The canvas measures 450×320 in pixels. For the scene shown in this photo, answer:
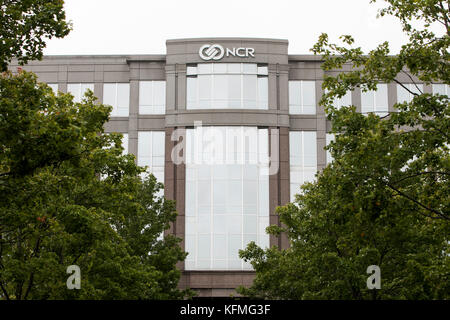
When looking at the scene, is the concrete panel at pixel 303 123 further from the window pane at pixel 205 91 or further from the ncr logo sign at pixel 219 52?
the window pane at pixel 205 91

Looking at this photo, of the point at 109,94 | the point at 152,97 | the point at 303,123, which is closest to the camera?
the point at 303,123

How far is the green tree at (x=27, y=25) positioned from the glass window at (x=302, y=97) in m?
38.9

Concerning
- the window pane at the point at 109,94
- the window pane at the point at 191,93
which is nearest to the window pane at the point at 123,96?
the window pane at the point at 109,94

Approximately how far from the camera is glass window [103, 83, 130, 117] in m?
54.1

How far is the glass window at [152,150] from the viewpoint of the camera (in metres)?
52.3

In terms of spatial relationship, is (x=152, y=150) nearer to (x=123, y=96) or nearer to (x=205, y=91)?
(x=123, y=96)

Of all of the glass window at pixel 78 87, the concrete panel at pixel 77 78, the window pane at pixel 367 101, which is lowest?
the window pane at pixel 367 101

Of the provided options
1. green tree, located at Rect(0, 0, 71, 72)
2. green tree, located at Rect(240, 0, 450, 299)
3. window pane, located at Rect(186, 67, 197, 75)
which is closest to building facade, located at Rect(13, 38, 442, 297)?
window pane, located at Rect(186, 67, 197, 75)

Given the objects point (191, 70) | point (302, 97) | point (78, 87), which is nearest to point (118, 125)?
point (78, 87)

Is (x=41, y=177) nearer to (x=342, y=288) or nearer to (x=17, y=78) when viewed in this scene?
(x=17, y=78)

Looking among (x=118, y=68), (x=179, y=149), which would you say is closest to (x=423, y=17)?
(x=179, y=149)

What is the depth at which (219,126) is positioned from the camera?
5144 centimetres

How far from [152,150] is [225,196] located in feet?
23.8

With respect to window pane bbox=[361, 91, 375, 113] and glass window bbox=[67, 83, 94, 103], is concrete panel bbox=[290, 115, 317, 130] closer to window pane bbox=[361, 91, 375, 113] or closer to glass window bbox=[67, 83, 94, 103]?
window pane bbox=[361, 91, 375, 113]
